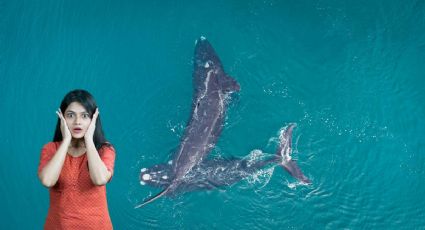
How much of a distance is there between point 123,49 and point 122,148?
688 mm

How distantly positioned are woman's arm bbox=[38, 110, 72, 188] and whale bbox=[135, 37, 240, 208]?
1.78m

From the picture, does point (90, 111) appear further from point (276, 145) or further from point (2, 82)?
point (2, 82)

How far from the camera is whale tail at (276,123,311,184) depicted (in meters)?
3.25

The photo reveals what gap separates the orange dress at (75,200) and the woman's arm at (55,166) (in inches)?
1.8

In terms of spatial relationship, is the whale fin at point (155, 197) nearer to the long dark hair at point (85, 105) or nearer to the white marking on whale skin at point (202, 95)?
the white marking on whale skin at point (202, 95)

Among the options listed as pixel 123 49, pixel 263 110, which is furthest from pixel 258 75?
pixel 123 49

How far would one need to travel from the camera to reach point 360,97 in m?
3.35

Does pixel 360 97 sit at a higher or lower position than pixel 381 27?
lower

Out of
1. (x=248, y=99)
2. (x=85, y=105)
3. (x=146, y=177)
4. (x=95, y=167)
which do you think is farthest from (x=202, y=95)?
(x=95, y=167)

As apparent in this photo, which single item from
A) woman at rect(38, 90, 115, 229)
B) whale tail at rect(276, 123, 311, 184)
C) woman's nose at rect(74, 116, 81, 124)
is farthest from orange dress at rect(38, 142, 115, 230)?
whale tail at rect(276, 123, 311, 184)

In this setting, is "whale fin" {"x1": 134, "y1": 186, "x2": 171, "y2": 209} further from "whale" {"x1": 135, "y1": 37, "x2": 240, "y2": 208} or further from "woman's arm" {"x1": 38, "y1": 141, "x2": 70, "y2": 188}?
"woman's arm" {"x1": 38, "y1": 141, "x2": 70, "y2": 188}

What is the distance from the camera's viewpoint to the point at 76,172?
1.56 meters

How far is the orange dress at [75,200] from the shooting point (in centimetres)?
152

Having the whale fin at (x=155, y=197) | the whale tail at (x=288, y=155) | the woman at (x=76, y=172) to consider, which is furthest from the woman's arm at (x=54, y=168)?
the whale tail at (x=288, y=155)
